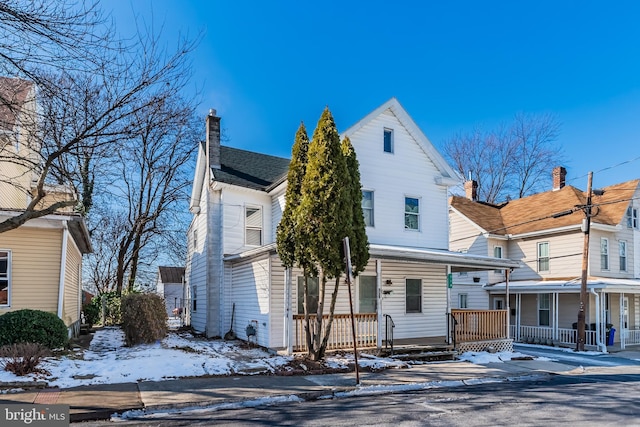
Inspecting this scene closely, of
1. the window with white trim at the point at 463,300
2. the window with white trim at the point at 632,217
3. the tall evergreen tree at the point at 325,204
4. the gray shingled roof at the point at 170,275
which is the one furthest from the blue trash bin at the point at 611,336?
the gray shingled roof at the point at 170,275

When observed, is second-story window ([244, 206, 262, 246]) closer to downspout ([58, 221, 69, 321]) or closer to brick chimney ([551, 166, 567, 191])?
downspout ([58, 221, 69, 321])

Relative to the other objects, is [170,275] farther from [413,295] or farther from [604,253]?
[604,253]

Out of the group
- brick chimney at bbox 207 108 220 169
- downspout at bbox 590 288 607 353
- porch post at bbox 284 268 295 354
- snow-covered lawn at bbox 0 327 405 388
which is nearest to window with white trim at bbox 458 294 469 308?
downspout at bbox 590 288 607 353

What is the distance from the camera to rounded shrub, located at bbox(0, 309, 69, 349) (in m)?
11.0

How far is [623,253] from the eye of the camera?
23.8 metres

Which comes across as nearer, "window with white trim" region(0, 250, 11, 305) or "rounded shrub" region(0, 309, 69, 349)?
"rounded shrub" region(0, 309, 69, 349)

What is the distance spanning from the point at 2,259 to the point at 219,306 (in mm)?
7229

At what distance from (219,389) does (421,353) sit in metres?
6.82

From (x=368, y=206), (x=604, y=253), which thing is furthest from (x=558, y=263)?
(x=368, y=206)

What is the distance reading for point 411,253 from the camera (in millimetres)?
13977

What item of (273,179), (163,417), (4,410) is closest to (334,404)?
(163,417)

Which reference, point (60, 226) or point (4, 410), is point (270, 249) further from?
point (4, 410)

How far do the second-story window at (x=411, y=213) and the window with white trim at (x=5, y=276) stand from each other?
12460mm

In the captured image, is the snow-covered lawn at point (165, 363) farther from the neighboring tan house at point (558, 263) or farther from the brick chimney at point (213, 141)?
the neighboring tan house at point (558, 263)
